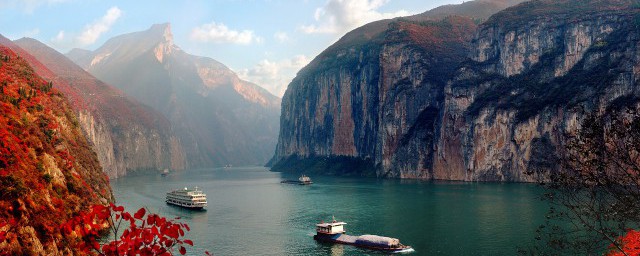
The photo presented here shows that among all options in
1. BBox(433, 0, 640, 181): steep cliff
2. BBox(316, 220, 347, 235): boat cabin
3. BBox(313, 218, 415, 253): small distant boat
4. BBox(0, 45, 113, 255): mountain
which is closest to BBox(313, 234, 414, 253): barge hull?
BBox(313, 218, 415, 253): small distant boat

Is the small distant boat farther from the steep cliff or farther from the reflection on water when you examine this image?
the steep cliff

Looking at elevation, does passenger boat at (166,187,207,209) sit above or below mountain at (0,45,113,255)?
below

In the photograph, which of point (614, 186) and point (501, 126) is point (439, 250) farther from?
point (501, 126)

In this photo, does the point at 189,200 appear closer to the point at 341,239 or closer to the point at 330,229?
the point at 330,229

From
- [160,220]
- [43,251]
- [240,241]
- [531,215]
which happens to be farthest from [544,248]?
[160,220]

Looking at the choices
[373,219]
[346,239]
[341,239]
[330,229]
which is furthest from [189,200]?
[346,239]

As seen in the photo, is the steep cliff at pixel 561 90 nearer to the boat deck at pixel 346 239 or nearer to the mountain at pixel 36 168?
the boat deck at pixel 346 239
